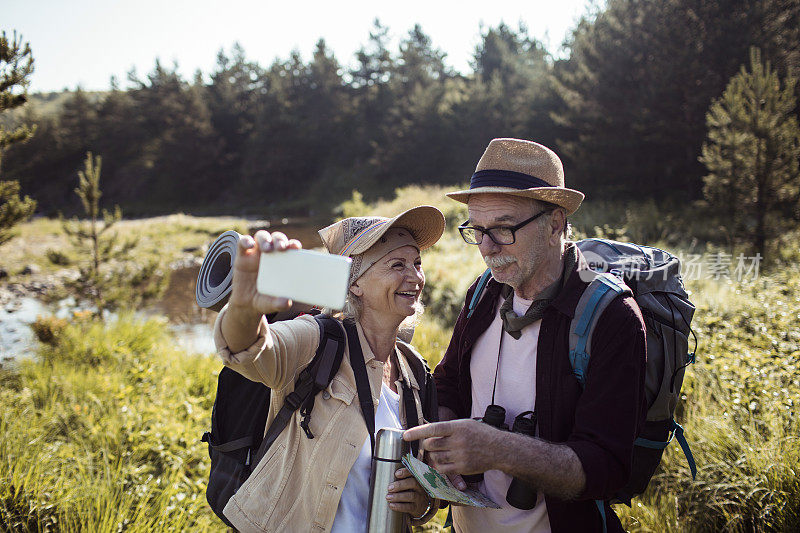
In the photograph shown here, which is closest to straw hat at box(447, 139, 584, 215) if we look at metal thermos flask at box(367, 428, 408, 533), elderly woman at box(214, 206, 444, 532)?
elderly woman at box(214, 206, 444, 532)

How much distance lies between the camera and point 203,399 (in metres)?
4.77

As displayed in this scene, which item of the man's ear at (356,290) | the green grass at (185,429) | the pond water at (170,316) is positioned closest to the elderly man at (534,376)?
the man's ear at (356,290)

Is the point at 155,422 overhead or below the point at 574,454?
below

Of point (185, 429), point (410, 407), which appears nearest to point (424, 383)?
point (410, 407)

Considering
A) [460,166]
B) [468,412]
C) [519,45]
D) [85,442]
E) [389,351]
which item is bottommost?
[85,442]

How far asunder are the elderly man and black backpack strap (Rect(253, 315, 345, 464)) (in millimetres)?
407

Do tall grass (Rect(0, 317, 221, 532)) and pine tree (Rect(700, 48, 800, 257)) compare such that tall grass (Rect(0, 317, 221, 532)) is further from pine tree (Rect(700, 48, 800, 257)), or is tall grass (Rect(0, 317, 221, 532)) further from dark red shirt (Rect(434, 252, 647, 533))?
pine tree (Rect(700, 48, 800, 257))

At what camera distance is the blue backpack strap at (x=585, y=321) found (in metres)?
1.67

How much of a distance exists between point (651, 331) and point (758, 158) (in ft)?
32.6

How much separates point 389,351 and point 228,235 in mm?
865

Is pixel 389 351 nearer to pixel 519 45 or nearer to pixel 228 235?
pixel 228 235

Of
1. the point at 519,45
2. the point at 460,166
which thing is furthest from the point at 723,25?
the point at 519,45

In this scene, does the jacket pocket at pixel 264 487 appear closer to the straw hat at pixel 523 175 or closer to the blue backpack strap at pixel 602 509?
the blue backpack strap at pixel 602 509

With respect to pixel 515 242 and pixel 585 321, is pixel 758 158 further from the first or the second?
pixel 585 321
